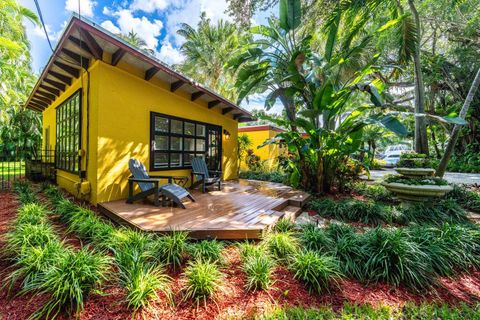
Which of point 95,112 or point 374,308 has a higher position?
point 95,112

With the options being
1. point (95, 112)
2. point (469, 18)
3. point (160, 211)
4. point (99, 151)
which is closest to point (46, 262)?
point (160, 211)

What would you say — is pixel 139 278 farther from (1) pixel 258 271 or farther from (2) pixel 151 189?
(2) pixel 151 189

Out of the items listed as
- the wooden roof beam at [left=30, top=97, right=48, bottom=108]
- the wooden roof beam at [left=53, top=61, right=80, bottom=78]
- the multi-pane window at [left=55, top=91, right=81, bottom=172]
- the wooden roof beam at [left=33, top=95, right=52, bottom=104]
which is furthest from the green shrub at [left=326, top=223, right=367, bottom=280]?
the wooden roof beam at [left=30, top=97, right=48, bottom=108]

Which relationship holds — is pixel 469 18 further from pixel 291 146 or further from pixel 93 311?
pixel 93 311

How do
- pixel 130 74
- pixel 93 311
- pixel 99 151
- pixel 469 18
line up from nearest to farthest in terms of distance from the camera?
1. pixel 93 311
2. pixel 99 151
3. pixel 130 74
4. pixel 469 18

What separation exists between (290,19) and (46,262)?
6.75 metres

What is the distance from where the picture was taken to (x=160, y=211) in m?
4.25

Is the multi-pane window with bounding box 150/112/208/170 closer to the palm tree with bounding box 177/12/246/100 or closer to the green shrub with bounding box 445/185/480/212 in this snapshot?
the palm tree with bounding box 177/12/246/100

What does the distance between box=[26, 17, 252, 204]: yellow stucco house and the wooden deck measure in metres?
1.15

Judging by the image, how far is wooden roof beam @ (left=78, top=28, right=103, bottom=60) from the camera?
13.3ft

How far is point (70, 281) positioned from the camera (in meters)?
2.00

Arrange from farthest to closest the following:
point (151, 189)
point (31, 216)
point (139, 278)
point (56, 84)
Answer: point (56, 84) < point (151, 189) < point (31, 216) < point (139, 278)

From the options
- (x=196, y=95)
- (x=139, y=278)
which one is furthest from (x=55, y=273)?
(x=196, y=95)

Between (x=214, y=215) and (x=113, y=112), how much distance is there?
3.35 metres
